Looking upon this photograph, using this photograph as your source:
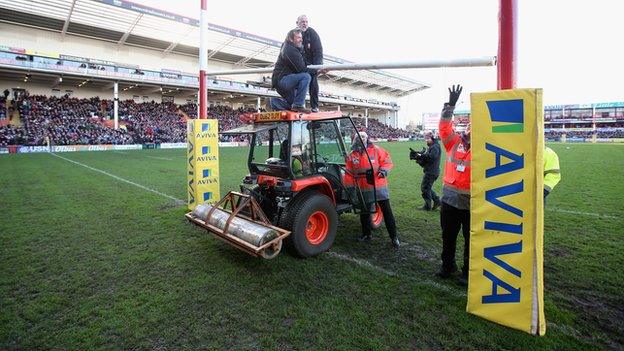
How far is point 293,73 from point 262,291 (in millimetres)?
3086

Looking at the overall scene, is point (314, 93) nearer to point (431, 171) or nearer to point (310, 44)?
point (310, 44)

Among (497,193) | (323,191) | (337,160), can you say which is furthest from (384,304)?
(337,160)

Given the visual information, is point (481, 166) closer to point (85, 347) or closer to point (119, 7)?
point (85, 347)

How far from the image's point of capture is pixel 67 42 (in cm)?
3516

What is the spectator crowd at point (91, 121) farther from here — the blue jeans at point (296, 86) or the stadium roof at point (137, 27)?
the blue jeans at point (296, 86)

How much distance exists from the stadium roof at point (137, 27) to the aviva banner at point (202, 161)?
1102 inches

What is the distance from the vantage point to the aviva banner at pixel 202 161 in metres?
7.07

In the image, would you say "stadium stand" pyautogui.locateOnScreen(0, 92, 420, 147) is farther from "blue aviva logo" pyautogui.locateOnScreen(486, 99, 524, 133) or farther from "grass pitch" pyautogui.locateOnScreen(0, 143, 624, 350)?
"blue aviva logo" pyautogui.locateOnScreen(486, 99, 524, 133)

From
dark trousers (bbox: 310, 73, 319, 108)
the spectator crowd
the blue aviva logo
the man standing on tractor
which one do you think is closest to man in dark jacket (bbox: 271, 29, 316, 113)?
dark trousers (bbox: 310, 73, 319, 108)

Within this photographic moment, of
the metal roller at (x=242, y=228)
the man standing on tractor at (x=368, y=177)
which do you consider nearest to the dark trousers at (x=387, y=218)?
the man standing on tractor at (x=368, y=177)

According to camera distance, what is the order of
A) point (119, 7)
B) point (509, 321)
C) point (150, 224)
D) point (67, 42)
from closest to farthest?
1. point (509, 321)
2. point (150, 224)
3. point (119, 7)
4. point (67, 42)

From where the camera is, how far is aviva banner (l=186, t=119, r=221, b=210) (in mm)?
7066

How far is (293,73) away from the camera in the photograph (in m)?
5.01

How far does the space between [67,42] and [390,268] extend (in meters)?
43.3
